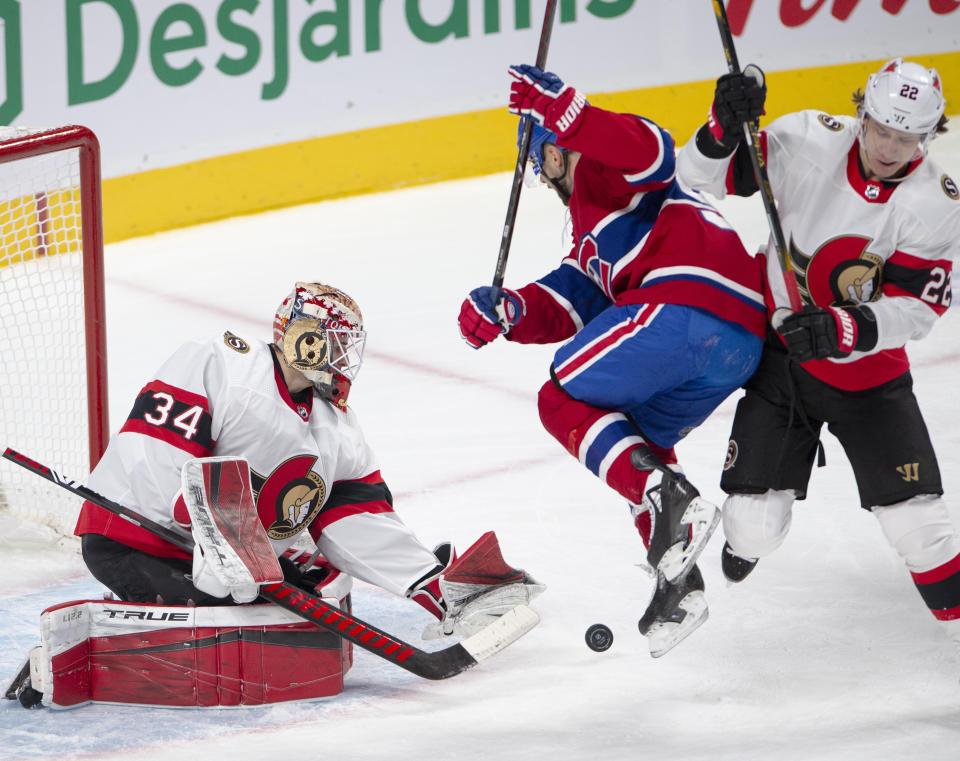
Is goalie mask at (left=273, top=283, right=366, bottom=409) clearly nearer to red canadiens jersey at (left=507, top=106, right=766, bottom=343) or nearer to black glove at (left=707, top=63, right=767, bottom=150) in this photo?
red canadiens jersey at (left=507, top=106, right=766, bottom=343)

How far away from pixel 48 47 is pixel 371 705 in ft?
11.0

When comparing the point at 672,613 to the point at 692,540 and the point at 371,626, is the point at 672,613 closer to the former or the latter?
the point at 692,540

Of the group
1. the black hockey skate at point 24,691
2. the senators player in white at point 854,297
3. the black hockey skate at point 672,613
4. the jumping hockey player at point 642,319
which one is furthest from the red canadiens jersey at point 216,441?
the senators player in white at point 854,297

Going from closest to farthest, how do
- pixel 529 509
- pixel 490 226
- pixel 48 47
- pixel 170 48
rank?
pixel 529 509 < pixel 48 47 < pixel 170 48 < pixel 490 226

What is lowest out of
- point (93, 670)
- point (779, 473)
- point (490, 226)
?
point (490, 226)

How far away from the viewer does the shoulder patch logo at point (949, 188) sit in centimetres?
261

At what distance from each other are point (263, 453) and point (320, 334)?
239 mm

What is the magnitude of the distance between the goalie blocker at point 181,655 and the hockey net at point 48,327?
888 mm

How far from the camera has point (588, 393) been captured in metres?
2.79

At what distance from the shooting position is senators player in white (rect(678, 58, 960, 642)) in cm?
256

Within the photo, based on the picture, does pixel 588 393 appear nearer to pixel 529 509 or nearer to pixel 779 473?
pixel 779 473

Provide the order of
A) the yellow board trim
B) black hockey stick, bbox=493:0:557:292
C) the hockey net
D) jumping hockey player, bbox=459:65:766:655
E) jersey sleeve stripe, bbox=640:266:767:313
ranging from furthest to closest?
the yellow board trim < the hockey net < black hockey stick, bbox=493:0:557:292 < jersey sleeve stripe, bbox=640:266:767:313 < jumping hockey player, bbox=459:65:766:655

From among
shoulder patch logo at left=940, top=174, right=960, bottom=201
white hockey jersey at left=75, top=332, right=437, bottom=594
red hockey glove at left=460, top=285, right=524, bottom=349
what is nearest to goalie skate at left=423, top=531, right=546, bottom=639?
white hockey jersey at left=75, top=332, right=437, bottom=594

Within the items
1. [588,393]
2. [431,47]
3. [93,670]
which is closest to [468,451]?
[588,393]
